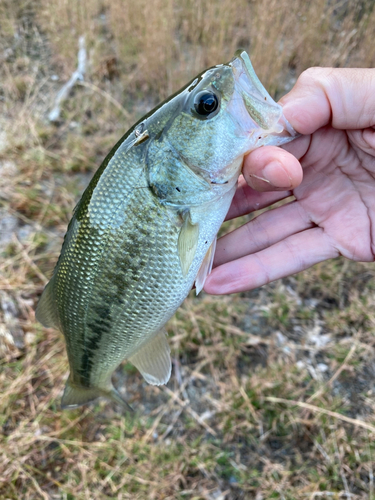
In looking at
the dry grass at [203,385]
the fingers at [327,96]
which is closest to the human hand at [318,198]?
the fingers at [327,96]

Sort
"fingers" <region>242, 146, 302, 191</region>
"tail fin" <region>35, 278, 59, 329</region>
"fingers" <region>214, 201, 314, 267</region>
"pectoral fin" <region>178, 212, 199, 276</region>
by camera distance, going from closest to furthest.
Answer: "fingers" <region>242, 146, 302, 191</region> → "pectoral fin" <region>178, 212, 199, 276</region> → "tail fin" <region>35, 278, 59, 329</region> → "fingers" <region>214, 201, 314, 267</region>

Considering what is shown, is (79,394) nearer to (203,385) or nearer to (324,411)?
(203,385)

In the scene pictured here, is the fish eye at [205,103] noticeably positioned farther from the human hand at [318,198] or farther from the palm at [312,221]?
the palm at [312,221]

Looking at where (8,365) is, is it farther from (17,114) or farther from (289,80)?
(289,80)

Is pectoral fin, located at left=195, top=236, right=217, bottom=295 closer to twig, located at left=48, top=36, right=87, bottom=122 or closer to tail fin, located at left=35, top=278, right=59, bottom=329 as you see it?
tail fin, located at left=35, top=278, right=59, bottom=329

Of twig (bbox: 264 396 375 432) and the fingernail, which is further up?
the fingernail

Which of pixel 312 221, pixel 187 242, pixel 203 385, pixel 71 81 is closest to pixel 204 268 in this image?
pixel 187 242

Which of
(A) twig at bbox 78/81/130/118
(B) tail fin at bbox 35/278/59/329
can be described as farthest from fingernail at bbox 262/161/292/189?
(A) twig at bbox 78/81/130/118
